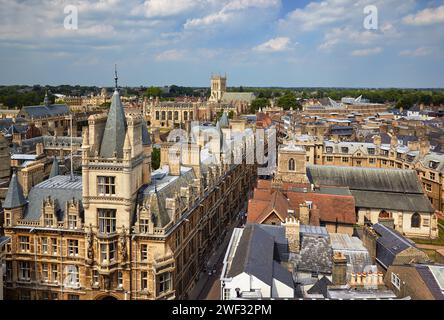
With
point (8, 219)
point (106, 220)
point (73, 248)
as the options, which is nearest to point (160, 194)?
point (106, 220)

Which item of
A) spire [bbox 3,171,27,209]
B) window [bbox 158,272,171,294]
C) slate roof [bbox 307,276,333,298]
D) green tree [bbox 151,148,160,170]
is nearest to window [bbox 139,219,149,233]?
window [bbox 158,272,171,294]

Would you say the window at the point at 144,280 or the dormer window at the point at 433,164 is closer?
the window at the point at 144,280

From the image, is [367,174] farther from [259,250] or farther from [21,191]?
[21,191]

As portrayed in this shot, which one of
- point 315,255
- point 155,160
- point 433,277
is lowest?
point 315,255

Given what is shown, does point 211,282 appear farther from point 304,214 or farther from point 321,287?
point 321,287

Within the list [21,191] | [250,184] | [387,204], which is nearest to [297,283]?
[21,191]

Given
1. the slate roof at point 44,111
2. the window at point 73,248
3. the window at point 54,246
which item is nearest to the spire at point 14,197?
the window at point 54,246

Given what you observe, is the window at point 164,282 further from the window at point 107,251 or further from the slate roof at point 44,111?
the slate roof at point 44,111

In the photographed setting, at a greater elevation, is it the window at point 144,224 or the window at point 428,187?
the window at point 144,224
